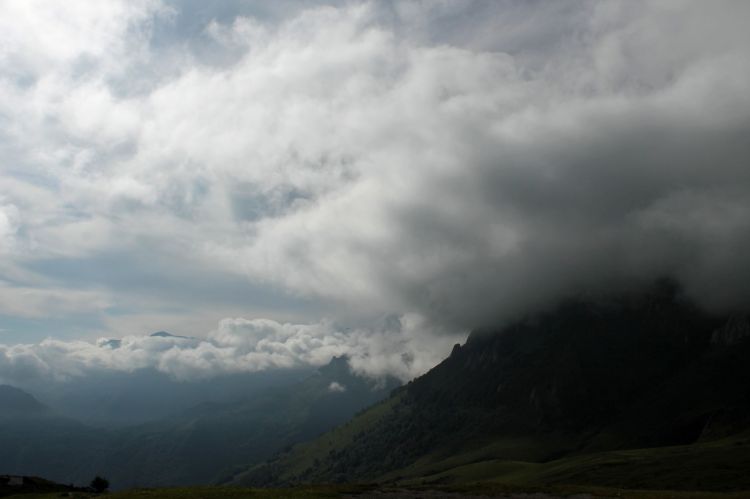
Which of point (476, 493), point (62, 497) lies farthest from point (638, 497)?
point (62, 497)

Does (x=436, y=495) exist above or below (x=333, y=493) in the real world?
below

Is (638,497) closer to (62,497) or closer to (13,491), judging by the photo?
(62,497)

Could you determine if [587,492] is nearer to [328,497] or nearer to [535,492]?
[535,492]

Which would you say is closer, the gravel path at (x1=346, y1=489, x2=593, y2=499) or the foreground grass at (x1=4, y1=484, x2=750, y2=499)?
the foreground grass at (x1=4, y1=484, x2=750, y2=499)

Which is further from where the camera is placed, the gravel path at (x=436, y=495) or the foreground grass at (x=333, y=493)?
the gravel path at (x=436, y=495)

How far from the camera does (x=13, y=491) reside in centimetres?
9112

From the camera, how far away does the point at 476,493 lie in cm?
8738

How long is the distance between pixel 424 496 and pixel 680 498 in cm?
3569

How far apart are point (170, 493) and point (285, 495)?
607 inches

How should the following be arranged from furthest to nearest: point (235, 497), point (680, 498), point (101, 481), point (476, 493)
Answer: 1. point (101, 481)
2. point (476, 493)
3. point (680, 498)
4. point (235, 497)

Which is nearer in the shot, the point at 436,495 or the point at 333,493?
the point at 333,493

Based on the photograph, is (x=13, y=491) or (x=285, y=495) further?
(x=13, y=491)

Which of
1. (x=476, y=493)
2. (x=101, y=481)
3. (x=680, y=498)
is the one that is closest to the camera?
(x=680, y=498)

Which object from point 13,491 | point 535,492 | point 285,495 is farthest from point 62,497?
point 535,492
